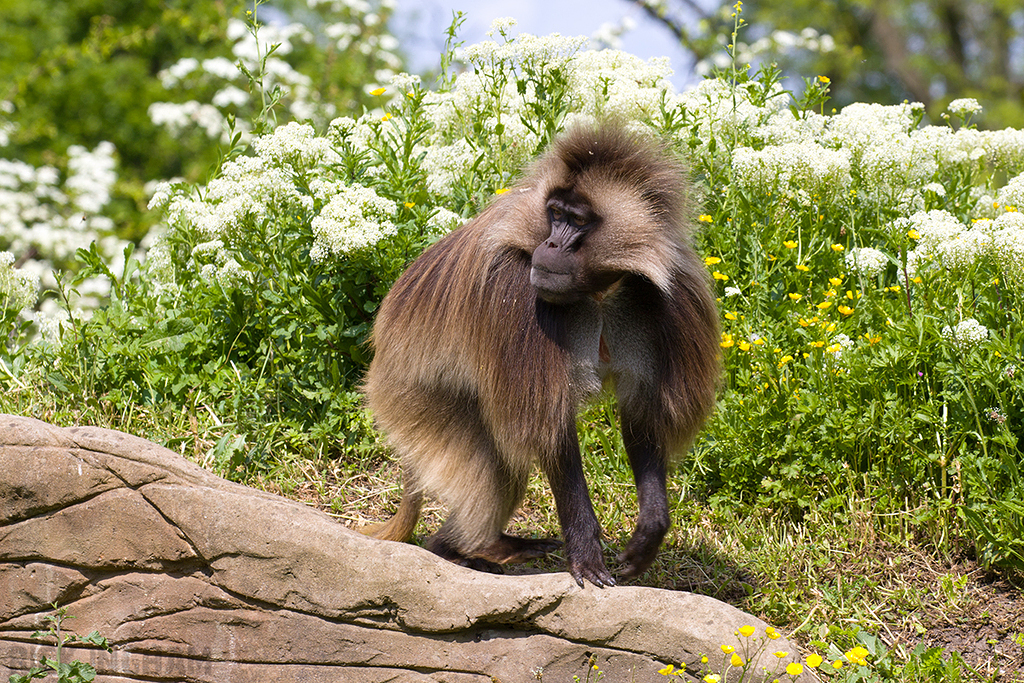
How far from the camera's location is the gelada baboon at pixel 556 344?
3607mm

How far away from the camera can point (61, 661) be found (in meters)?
3.45

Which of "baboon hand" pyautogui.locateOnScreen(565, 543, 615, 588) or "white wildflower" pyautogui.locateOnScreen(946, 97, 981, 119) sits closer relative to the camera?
"baboon hand" pyautogui.locateOnScreen(565, 543, 615, 588)

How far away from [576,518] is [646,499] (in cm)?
33

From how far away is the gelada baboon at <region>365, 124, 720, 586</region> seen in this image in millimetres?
3607

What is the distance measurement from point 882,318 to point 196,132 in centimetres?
1167

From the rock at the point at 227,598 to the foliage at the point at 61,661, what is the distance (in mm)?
39

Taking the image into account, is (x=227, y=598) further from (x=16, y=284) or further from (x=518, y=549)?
(x=16, y=284)

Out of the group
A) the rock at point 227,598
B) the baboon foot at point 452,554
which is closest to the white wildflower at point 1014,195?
the rock at point 227,598

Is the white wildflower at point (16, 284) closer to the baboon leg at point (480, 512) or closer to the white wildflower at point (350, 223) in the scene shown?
the white wildflower at point (350, 223)

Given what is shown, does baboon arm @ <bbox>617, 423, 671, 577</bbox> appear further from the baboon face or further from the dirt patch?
the dirt patch

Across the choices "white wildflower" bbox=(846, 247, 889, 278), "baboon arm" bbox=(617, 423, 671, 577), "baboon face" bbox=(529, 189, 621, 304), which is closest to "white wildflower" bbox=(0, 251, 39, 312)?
"baboon face" bbox=(529, 189, 621, 304)

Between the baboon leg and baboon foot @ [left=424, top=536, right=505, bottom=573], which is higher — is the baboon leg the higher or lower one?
the higher one

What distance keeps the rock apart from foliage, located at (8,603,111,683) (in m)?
0.04

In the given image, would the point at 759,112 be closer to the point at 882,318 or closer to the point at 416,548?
the point at 882,318
